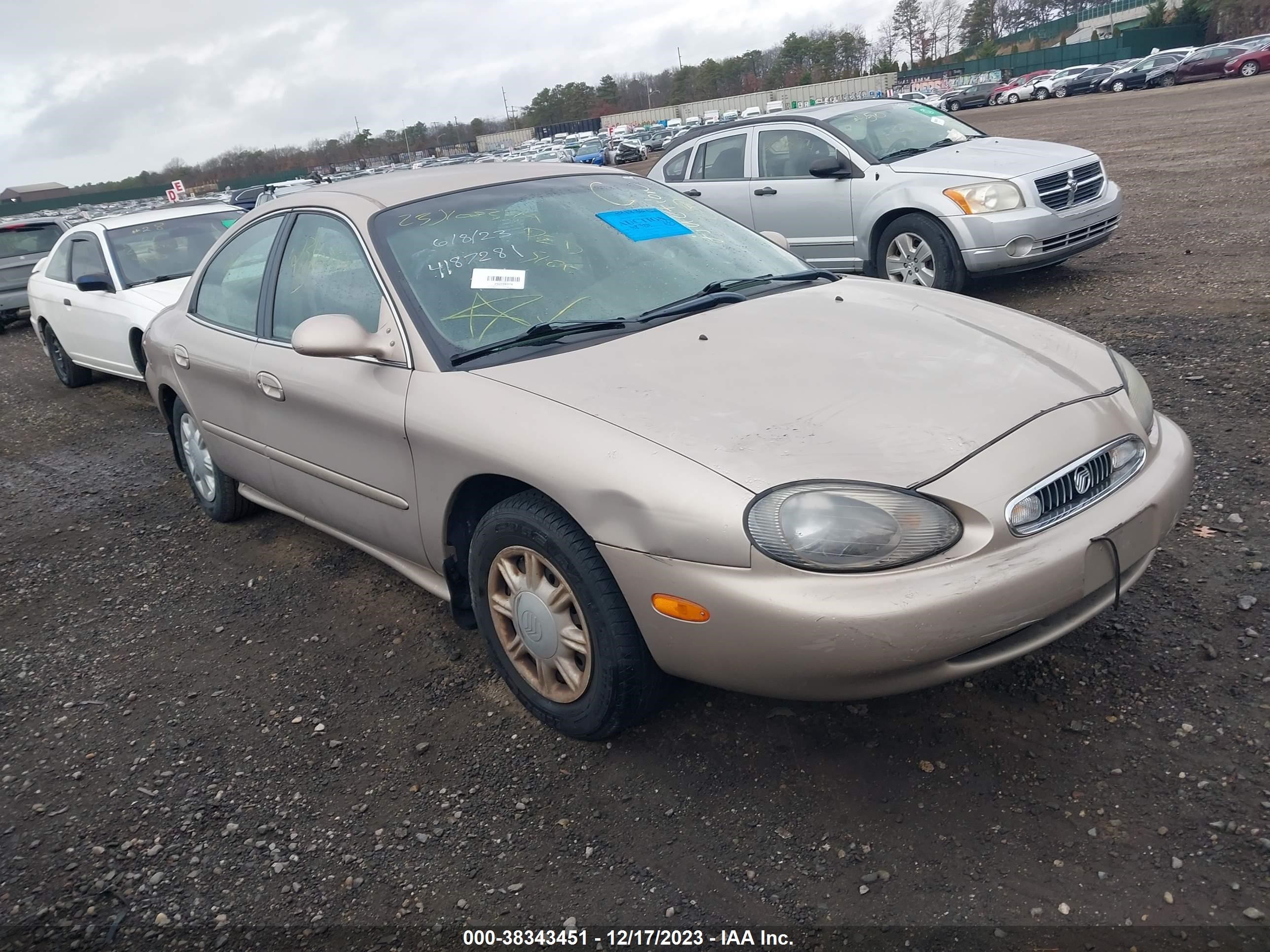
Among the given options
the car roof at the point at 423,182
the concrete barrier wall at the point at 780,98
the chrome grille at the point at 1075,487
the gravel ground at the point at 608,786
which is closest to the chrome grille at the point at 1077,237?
the gravel ground at the point at 608,786

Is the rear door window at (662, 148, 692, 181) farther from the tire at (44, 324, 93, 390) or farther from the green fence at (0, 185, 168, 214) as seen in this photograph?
the green fence at (0, 185, 168, 214)

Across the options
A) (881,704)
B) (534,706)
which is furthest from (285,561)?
(881,704)

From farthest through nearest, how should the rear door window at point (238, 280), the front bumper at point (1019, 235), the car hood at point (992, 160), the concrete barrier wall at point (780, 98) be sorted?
1. the concrete barrier wall at point (780, 98)
2. the car hood at point (992, 160)
3. the front bumper at point (1019, 235)
4. the rear door window at point (238, 280)

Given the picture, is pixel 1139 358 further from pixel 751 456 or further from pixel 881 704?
pixel 751 456

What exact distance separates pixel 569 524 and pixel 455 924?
1.04m

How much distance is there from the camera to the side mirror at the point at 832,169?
796cm

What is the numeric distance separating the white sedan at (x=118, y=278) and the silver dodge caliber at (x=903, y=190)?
4.03 metres

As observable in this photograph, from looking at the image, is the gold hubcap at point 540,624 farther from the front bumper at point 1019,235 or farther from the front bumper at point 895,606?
the front bumper at point 1019,235

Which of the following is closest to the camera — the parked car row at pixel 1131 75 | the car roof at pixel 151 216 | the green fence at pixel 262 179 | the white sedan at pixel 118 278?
the white sedan at pixel 118 278

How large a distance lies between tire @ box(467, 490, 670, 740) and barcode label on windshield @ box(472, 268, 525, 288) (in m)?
0.84

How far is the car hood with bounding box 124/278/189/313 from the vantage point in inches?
297

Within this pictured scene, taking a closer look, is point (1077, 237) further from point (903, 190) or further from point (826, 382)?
point (826, 382)

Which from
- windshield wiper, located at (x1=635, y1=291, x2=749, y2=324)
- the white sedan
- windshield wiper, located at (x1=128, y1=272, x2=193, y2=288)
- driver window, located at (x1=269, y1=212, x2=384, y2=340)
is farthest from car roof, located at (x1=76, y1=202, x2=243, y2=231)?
windshield wiper, located at (x1=635, y1=291, x2=749, y2=324)

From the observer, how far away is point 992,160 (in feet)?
25.1
